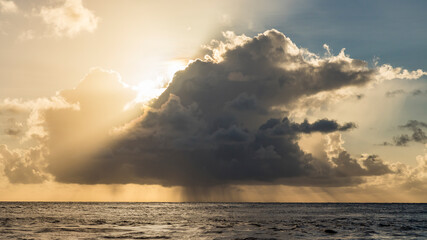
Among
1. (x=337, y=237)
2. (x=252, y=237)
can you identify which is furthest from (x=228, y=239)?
(x=337, y=237)

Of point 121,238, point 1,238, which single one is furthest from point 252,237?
point 1,238

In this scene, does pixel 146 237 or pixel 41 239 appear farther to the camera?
pixel 146 237

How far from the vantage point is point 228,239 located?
198ft

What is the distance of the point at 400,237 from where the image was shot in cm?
6588

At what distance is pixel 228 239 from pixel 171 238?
8584 millimetres

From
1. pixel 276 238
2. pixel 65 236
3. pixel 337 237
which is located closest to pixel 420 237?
pixel 337 237

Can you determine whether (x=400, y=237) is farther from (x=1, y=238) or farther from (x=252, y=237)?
(x=1, y=238)

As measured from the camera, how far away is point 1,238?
5931 centimetres

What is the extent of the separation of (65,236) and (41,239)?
5257 millimetres

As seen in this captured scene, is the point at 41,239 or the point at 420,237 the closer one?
the point at 41,239

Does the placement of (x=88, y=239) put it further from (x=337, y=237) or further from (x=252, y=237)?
(x=337, y=237)

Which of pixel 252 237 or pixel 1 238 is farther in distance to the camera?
pixel 252 237

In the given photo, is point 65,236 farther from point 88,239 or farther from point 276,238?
point 276,238

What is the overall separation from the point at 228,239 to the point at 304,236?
13.1 metres
